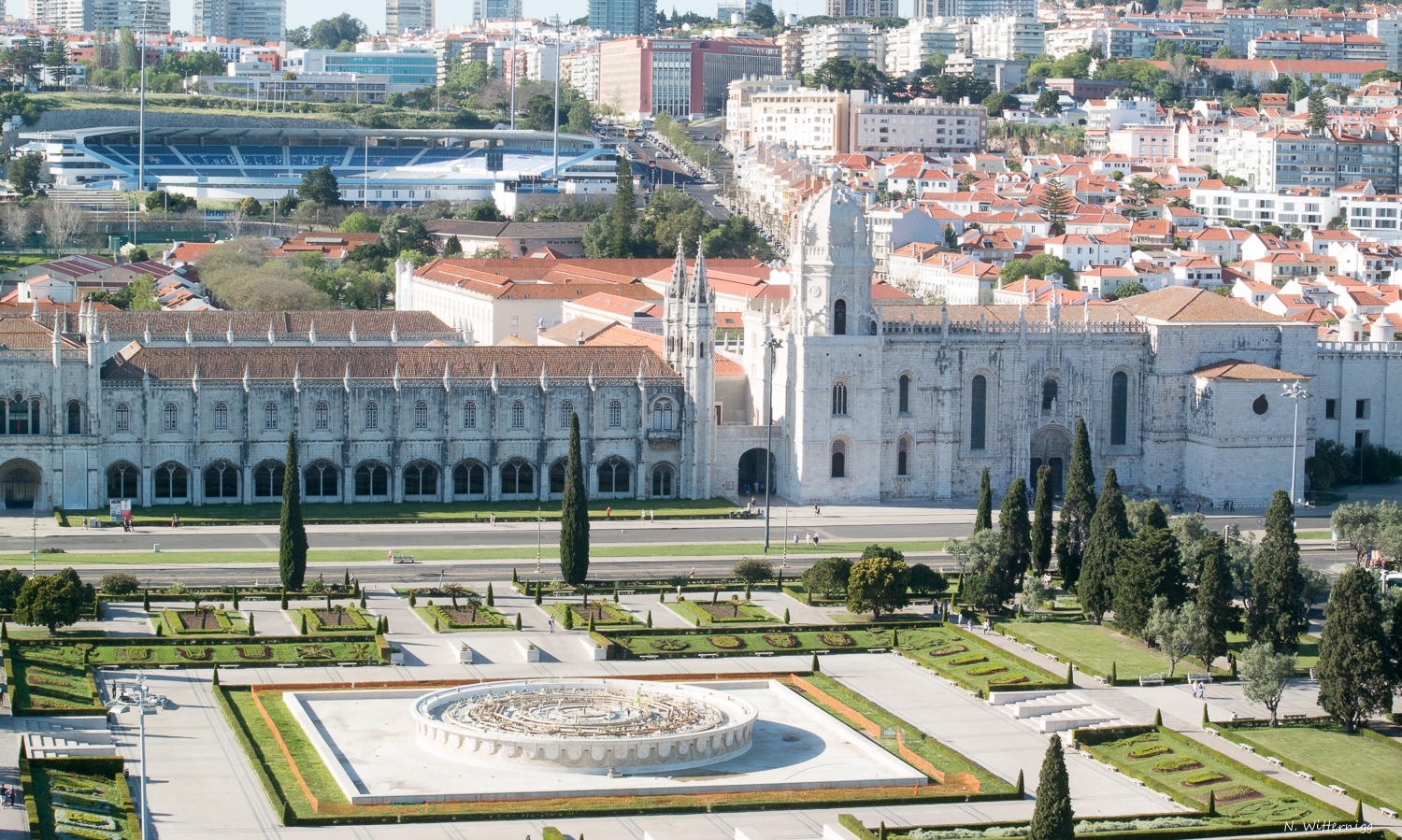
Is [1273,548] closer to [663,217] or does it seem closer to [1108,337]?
[1108,337]

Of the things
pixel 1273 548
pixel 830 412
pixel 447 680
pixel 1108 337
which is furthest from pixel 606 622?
pixel 1108 337

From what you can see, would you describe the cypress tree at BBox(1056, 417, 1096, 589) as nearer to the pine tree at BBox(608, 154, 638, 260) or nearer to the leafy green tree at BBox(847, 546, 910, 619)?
the leafy green tree at BBox(847, 546, 910, 619)

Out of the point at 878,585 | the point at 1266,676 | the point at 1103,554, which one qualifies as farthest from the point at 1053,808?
the point at 1103,554

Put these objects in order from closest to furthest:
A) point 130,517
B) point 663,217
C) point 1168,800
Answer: point 1168,800, point 130,517, point 663,217

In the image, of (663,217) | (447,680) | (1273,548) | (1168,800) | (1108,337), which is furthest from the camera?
(663,217)

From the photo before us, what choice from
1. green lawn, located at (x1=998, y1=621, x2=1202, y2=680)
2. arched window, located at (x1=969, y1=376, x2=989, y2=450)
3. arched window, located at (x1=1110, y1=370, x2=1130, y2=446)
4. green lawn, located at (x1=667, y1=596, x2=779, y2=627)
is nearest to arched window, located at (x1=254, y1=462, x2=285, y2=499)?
green lawn, located at (x1=667, y1=596, x2=779, y2=627)

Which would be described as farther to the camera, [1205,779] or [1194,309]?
[1194,309]

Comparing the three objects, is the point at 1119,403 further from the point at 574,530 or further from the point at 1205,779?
the point at 1205,779

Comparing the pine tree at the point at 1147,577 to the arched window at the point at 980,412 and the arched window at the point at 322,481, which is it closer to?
the arched window at the point at 980,412
